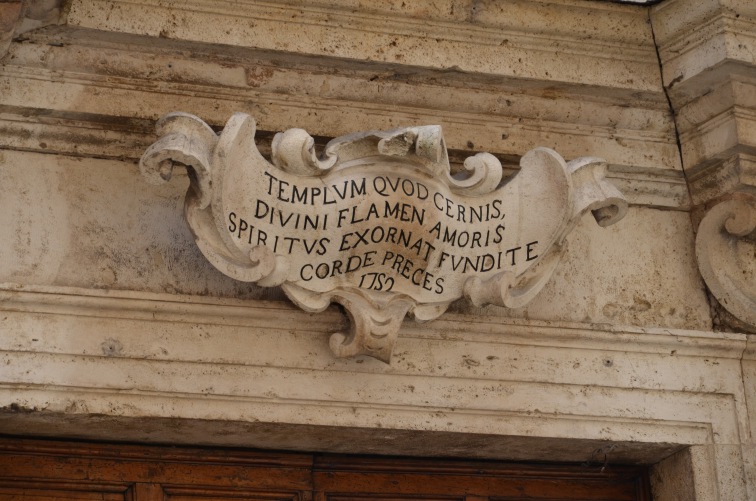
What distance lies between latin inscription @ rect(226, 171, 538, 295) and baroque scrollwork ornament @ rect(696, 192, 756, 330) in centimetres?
62

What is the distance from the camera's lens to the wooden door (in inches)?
105

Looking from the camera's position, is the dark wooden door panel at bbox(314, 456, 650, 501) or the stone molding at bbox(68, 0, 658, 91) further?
the dark wooden door panel at bbox(314, 456, 650, 501)

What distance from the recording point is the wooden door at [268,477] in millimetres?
2678

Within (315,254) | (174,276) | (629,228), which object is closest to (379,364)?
(315,254)

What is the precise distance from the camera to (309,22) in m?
2.82

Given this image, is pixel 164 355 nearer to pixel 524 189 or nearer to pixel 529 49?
pixel 524 189

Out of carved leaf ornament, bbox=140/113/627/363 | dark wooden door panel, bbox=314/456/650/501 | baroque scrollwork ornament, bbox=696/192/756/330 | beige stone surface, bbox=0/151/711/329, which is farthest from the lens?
baroque scrollwork ornament, bbox=696/192/756/330

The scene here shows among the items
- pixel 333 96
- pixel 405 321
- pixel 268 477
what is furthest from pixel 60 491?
pixel 333 96

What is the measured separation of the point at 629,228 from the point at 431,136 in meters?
0.67

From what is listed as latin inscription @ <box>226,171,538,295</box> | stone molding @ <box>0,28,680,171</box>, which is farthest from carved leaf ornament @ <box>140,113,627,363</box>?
stone molding @ <box>0,28,680,171</box>

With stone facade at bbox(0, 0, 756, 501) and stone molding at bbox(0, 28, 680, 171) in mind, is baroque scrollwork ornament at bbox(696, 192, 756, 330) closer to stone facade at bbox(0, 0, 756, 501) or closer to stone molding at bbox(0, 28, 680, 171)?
stone facade at bbox(0, 0, 756, 501)

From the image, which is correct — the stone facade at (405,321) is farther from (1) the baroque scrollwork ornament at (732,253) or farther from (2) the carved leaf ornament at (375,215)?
(2) the carved leaf ornament at (375,215)

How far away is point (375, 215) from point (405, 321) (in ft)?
0.87

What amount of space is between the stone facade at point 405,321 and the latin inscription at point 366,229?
0.14 meters
